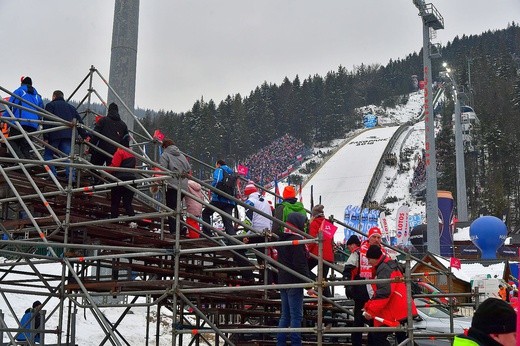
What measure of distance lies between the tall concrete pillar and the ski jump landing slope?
1862 inches

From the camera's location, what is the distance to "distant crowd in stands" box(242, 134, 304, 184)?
303ft

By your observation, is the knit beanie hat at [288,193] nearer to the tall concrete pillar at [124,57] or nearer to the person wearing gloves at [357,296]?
the person wearing gloves at [357,296]

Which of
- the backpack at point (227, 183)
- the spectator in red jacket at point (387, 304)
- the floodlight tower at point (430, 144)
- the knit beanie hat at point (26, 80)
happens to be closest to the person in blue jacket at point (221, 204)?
the backpack at point (227, 183)

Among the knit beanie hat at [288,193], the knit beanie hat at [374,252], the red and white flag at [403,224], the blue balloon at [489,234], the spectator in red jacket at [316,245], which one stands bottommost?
the knit beanie hat at [374,252]

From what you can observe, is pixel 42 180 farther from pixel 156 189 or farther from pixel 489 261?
pixel 489 261

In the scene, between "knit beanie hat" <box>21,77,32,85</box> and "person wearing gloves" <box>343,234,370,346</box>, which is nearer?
"person wearing gloves" <box>343,234,370,346</box>

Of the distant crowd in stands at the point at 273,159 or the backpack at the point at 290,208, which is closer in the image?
the backpack at the point at 290,208

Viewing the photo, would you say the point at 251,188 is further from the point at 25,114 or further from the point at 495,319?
the point at 495,319

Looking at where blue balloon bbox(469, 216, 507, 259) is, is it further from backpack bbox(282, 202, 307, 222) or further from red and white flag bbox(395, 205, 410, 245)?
backpack bbox(282, 202, 307, 222)

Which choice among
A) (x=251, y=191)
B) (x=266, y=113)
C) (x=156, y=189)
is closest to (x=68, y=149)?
(x=156, y=189)

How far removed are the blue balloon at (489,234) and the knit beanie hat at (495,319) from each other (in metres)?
28.0

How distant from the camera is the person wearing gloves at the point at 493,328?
391cm

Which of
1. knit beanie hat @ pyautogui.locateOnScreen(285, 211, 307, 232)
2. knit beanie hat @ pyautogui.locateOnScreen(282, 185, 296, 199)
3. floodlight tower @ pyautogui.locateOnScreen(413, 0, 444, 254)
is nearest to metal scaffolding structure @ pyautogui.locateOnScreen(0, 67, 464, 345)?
knit beanie hat @ pyautogui.locateOnScreen(285, 211, 307, 232)

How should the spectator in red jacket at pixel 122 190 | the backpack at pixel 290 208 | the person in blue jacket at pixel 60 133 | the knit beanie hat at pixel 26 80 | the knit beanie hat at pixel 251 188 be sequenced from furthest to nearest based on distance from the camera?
the knit beanie hat at pixel 251 188 < the knit beanie hat at pixel 26 80 < the person in blue jacket at pixel 60 133 < the spectator in red jacket at pixel 122 190 < the backpack at pixel 290 208
